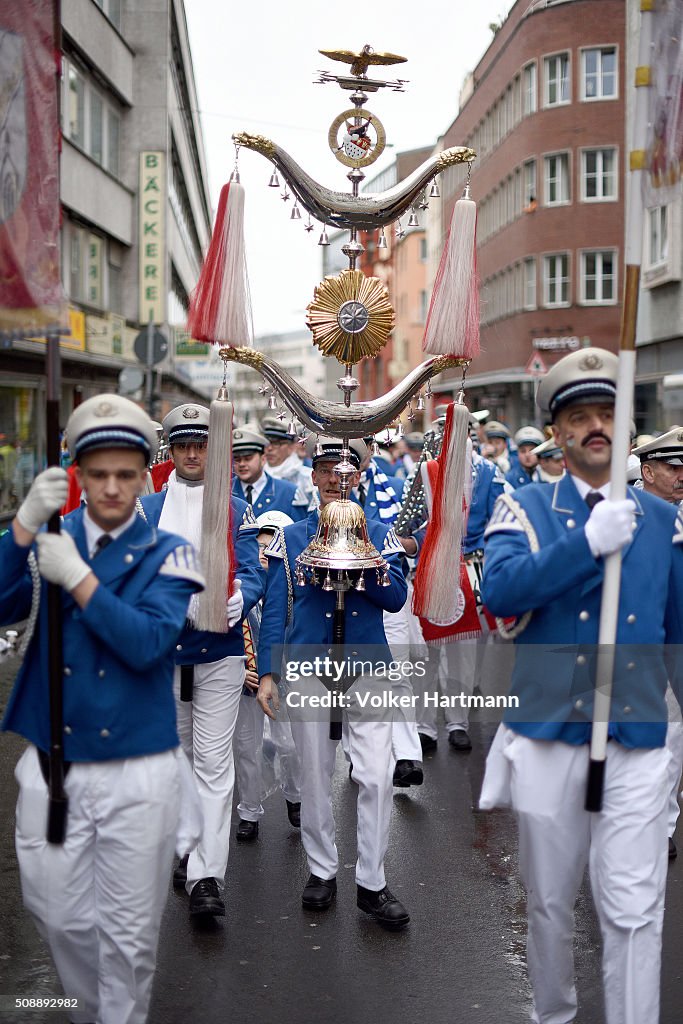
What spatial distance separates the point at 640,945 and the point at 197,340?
293 centimetres

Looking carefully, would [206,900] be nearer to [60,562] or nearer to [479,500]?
[60,562]

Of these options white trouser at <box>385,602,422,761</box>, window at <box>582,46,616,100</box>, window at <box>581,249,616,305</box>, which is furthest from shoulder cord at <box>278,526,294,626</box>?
window at <box>581,249,616,305</box>

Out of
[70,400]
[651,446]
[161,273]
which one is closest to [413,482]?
[651,446]

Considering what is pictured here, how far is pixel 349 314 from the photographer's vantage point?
5.38 m

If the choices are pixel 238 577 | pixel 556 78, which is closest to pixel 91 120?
pixel 556 78

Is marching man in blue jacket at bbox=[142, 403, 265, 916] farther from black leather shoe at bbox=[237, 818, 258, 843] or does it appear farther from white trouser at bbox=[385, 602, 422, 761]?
white trouser at bbox=[385, 602, 422, 761]

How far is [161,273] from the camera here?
29141mm

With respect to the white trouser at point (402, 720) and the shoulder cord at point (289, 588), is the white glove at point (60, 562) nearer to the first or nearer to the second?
the shoulder cord at point (289, 588)

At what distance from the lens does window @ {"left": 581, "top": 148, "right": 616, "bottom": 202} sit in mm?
34688

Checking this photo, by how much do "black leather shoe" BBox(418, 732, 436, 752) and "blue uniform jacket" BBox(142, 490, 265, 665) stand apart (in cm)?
315

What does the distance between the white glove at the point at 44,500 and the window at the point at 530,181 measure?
33289 mm

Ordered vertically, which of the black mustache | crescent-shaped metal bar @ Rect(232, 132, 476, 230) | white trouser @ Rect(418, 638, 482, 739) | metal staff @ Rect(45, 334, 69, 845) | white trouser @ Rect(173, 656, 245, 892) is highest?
crescent-shaped metal bar @ Rect(232, 132, 476, 230)

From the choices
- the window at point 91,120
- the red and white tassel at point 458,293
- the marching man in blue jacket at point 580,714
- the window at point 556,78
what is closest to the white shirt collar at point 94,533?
the marching man in blue jacket at point 580,714

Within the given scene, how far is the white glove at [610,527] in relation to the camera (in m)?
3.50
